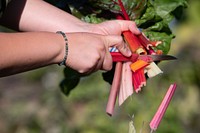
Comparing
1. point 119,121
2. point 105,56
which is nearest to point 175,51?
point 119,121

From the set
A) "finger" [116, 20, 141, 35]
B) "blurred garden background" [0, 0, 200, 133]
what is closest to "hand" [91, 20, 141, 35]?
"finger" [116, 20, 141, 35]

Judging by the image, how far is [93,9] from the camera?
91.7 inches

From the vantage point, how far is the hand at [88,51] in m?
2.09

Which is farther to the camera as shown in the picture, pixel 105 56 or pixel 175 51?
pixel 175 51

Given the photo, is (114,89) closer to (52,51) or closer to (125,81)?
(125,81)

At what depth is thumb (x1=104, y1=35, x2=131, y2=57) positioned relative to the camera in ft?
6.97

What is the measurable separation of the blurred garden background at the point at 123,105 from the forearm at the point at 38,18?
1238mm

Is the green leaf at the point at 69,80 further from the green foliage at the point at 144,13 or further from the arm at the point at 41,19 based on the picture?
the arm at the point at 41,19

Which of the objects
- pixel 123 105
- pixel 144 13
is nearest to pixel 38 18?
pixel 144 13

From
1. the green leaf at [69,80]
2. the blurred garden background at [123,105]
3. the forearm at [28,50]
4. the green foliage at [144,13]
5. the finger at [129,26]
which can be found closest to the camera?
the forearm at [28,50]

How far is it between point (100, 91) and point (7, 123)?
73cm

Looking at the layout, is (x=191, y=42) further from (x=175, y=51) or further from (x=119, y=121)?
(x=119, y=121)

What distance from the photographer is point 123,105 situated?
4207mm

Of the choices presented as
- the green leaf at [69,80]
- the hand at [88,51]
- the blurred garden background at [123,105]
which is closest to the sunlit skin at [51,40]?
the hand at [88,51]
